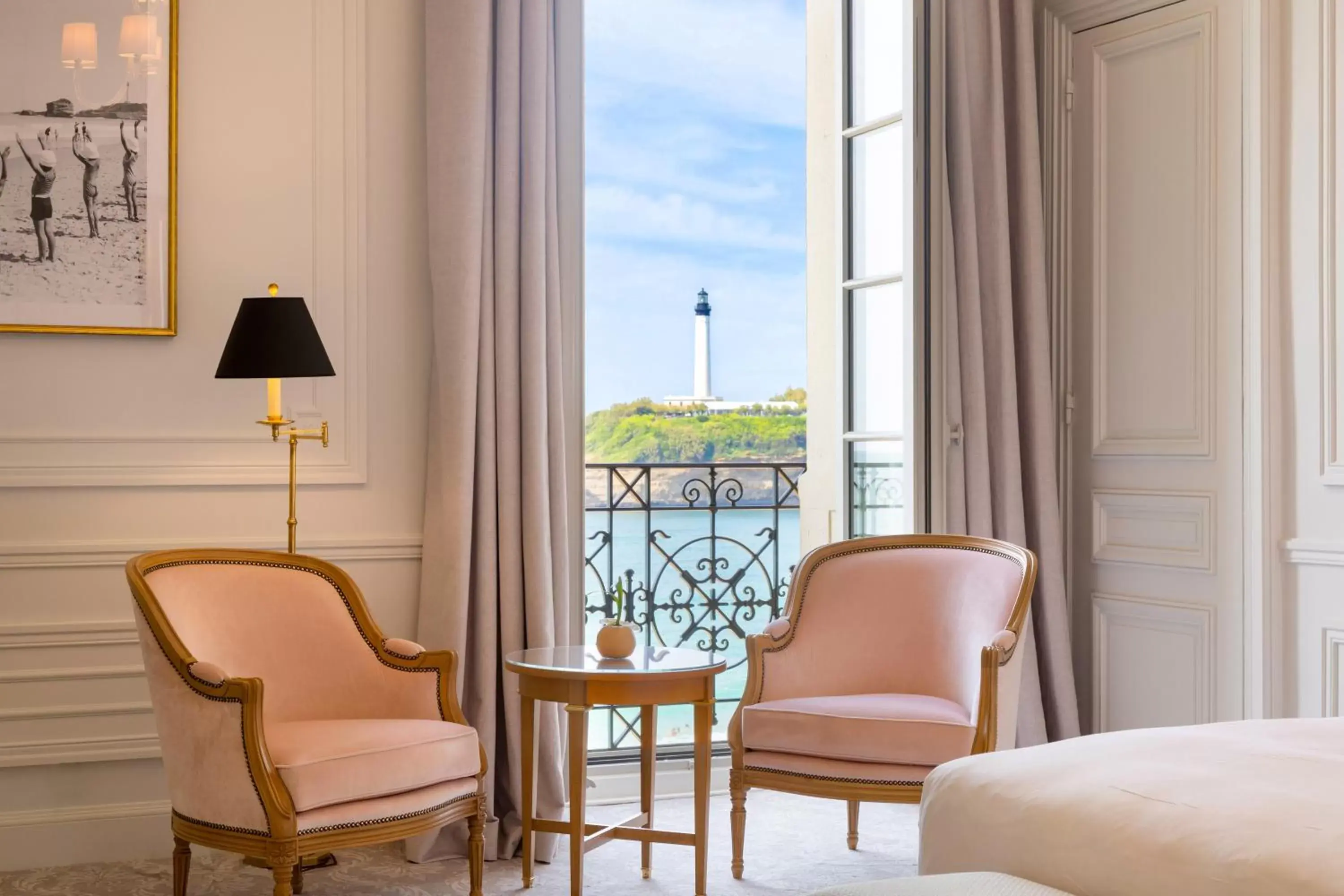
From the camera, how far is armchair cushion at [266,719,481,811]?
2637 millimetres

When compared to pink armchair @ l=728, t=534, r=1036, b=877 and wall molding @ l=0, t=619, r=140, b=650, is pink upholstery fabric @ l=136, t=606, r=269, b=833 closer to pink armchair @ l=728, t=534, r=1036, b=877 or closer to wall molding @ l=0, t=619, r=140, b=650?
wall molding @ l=0, t=619, r=140, b=650

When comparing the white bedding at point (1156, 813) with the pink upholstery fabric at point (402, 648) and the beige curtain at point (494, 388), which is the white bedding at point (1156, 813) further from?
the beige curtain at point (494, 388)

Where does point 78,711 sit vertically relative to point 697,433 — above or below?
below

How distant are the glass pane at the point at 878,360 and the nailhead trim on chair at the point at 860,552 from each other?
572 millimetres

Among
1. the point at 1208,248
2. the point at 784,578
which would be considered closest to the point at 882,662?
the point at 1208,248

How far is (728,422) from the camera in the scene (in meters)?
11.2

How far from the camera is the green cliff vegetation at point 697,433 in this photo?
35.8 feet

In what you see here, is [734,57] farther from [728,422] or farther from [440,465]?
[440,465]

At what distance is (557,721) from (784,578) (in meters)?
4.29

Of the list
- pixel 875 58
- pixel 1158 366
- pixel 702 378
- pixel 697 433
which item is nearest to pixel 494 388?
pixel 875 58

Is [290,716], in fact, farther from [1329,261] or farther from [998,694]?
[1329,261]

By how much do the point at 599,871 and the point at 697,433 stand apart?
7.93 meters

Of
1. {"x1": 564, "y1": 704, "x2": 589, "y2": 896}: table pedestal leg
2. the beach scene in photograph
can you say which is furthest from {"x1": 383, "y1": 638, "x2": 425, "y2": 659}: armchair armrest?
the beach scene in photograph

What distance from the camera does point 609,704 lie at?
2.98 metres
